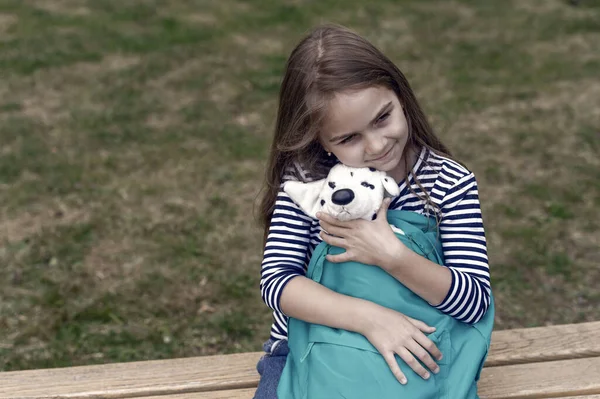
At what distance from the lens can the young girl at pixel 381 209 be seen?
190 centimetres

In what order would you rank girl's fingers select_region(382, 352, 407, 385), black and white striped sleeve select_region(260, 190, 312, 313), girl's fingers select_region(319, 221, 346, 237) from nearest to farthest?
girl's fingers select_region(382, 352, 407, 385), girl's fingers select_region(319, 221, 346, 237), black and white striped sleeve select_region(260, 190, 312, 313)

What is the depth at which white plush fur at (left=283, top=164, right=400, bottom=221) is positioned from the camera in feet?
6.25

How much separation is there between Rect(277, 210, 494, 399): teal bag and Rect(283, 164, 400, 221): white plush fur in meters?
0.11

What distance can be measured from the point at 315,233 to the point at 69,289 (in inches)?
81.4

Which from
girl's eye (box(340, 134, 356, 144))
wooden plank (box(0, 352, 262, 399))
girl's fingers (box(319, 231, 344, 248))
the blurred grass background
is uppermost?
girl's eye (box(340, 134, 356, 144))

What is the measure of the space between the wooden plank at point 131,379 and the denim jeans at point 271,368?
0.11m

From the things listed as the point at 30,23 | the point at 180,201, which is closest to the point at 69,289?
the point at 180,201

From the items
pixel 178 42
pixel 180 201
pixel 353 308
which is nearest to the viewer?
pixel 353 308

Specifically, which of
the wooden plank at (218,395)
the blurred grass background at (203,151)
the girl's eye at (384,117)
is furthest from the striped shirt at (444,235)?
the blurred grass background at (203,151)

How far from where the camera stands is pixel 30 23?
23.4 ft

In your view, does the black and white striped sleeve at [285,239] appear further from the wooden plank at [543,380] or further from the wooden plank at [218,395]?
the wooden plank at [543,380]

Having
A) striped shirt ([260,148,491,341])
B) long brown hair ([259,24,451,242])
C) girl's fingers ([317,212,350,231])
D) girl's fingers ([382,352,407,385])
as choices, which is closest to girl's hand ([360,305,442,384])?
girl's fingers ([382,352,407,385])

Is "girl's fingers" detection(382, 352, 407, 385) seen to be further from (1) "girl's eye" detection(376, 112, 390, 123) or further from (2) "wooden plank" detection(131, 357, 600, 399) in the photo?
(1) "girl's eye" detection(376, 112, 390, 123)

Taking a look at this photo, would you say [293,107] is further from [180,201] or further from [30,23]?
[30,23]
